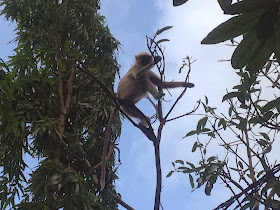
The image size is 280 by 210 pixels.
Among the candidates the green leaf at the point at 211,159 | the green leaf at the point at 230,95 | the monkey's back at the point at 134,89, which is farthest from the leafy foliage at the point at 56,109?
the green leaf at the point at 230,95

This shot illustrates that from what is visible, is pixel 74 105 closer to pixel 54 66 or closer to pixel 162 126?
pixel 54 66

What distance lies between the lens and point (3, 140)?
4.12 metres

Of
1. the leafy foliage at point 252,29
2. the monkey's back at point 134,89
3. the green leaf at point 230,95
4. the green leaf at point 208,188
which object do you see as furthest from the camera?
the monkey's back at point 134,89

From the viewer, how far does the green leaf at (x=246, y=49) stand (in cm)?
61

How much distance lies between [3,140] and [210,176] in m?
2.63

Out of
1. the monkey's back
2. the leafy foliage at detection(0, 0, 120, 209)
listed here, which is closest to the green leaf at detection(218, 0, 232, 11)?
the leafy foliage at detection(0, 0, 120, 209)

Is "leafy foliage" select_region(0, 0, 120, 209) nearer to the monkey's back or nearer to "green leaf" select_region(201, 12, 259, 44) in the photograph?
the monkey's back

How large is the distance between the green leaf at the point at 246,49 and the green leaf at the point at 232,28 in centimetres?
1

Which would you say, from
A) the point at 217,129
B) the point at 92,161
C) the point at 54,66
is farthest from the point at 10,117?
the point at 54,66

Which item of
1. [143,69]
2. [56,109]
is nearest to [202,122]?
[143,69]

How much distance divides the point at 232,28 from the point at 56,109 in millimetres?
3988

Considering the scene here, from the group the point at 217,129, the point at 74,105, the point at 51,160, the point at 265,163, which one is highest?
the point at 74,105

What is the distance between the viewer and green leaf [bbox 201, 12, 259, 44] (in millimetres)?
599

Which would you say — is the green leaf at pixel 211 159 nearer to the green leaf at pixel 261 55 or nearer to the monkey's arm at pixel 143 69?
the monkey's arm at pixel 143 69
